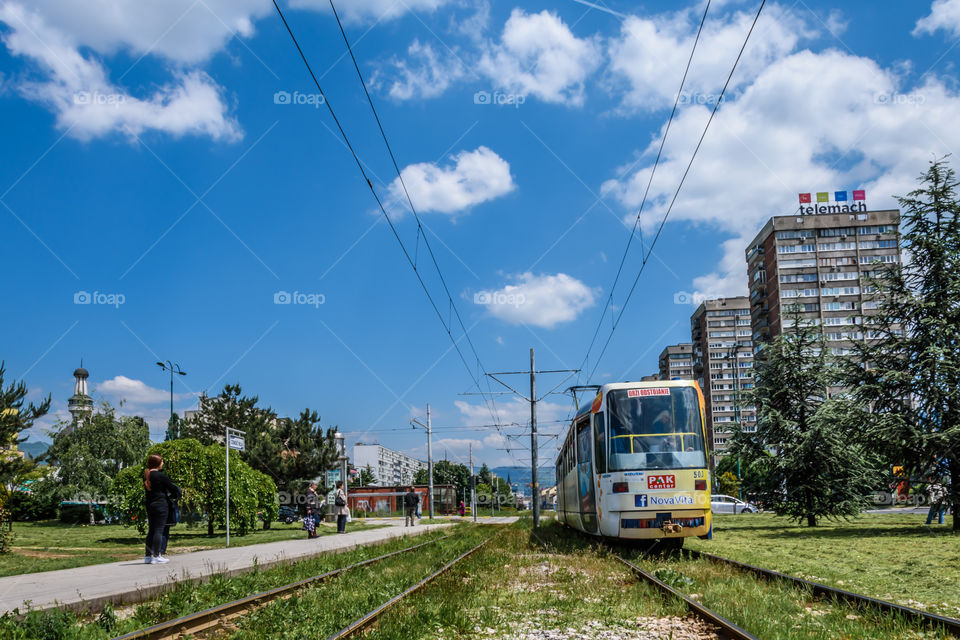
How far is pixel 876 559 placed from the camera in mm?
13438

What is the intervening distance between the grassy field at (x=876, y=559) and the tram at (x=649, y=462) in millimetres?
1246

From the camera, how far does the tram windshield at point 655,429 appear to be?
14.0 meters

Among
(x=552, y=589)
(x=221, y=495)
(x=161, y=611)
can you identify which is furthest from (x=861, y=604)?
(x=221, y=495)

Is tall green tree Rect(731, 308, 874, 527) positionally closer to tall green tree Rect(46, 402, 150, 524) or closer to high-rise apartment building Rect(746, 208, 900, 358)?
tall green tree Rect(46, 402, 150, 524)

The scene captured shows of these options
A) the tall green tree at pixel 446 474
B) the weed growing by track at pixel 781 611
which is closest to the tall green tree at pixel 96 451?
the weed growing by track at pixel 781 611

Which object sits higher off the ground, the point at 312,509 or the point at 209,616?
the point at 209,616

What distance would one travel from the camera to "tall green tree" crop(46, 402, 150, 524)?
148ft

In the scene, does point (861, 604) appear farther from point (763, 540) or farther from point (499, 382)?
point (499, 382)

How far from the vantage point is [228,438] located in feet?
56.3

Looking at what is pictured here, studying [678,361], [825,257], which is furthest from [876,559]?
[678,361]

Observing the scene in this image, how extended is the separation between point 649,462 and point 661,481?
384 millimetres

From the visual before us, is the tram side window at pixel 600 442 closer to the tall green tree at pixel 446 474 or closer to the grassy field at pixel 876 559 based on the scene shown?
the grassy field at pixel 876 559

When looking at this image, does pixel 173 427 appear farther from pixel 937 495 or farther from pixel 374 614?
pixel 374 614

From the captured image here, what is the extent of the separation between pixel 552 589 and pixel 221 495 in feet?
44.6
